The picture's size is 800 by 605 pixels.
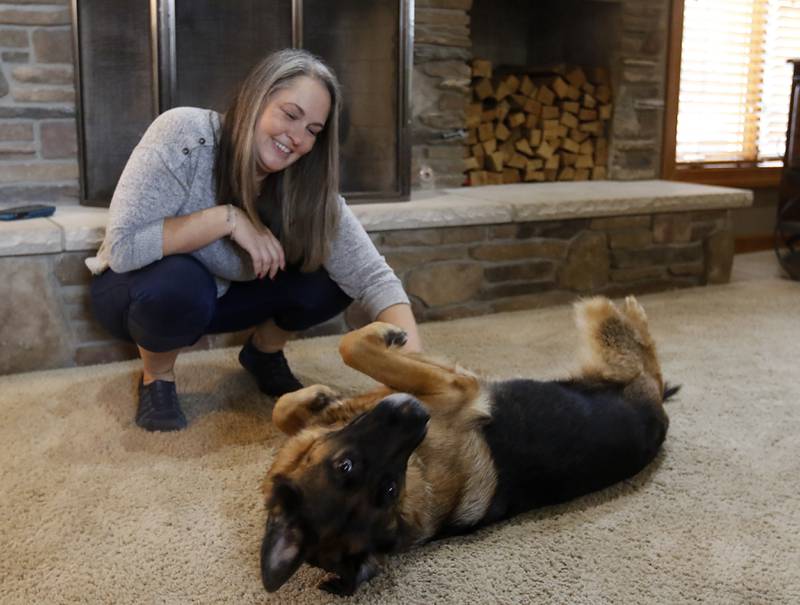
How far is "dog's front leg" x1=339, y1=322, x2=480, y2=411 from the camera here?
1.73 meters

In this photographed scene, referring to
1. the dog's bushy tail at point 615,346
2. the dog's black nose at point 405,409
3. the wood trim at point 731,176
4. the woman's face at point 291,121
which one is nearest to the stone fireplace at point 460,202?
the wood trim at point 731,176

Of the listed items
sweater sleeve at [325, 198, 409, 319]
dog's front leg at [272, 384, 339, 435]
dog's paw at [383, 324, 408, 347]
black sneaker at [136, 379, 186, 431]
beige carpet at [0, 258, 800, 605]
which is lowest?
beige carpet at [0, 258, 800, 605]

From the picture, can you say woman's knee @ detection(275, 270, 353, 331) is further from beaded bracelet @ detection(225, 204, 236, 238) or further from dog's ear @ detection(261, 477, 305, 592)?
dog's ear @ detection(261, 477, 305, 592)

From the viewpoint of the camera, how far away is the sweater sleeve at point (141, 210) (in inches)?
78.2

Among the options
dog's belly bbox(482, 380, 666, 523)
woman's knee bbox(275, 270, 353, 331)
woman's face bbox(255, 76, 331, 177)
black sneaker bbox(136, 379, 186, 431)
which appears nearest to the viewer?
dog's belly bbox(482, 380, 666, 523)

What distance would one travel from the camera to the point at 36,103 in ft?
9.59

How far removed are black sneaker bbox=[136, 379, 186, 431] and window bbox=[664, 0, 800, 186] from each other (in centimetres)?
318

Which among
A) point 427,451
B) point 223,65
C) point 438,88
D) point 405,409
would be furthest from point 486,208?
point 405,409

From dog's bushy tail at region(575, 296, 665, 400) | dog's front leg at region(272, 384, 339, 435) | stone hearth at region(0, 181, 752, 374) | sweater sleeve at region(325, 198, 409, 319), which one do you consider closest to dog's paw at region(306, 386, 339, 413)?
dog's front leg at region(272, 384, 339, 435)

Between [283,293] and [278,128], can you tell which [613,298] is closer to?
[283,293]

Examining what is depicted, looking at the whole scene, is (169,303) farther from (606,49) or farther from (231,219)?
(606,49)

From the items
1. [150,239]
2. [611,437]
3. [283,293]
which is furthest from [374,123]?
[611,437]

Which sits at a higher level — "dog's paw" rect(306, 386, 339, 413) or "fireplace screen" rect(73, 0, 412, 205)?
"fireplace screen" rect(73, 0, 412, 205)

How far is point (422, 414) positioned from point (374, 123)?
204 cm
